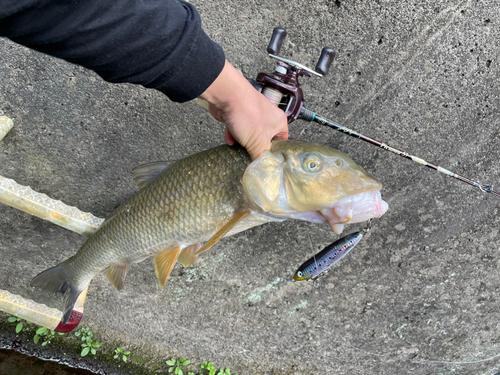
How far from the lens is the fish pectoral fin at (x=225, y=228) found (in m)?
1.46

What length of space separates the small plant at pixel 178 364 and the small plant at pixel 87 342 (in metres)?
0.70

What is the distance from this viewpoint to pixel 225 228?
Answer: 1.47 m

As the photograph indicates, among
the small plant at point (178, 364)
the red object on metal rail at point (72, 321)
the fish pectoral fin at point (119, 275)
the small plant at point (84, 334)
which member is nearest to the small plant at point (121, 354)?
the small plant at point (84, 334)

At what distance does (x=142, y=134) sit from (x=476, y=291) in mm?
2856

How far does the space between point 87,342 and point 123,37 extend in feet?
9.81

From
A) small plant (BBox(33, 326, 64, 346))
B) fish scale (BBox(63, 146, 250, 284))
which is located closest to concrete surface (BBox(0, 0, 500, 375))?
small plant (BBox(33, 326, 64, 346))

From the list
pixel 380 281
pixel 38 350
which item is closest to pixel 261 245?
pixel 380 281

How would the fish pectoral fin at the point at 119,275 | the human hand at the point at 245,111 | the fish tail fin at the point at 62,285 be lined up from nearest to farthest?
the human hand at the point at 245,111 → the fish pectoral fin at the point at 119,275 → the fish tail fin at the point at 62,285

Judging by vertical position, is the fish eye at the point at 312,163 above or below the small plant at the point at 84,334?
above

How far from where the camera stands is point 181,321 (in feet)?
9.00

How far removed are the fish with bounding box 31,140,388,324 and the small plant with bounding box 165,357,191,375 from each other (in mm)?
1522

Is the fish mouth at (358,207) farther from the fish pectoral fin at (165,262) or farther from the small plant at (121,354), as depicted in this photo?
the small plant at (121,354)

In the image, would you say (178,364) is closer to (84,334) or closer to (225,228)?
(84,334)

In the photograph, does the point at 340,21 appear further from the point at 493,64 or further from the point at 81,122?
the point at 81,122
